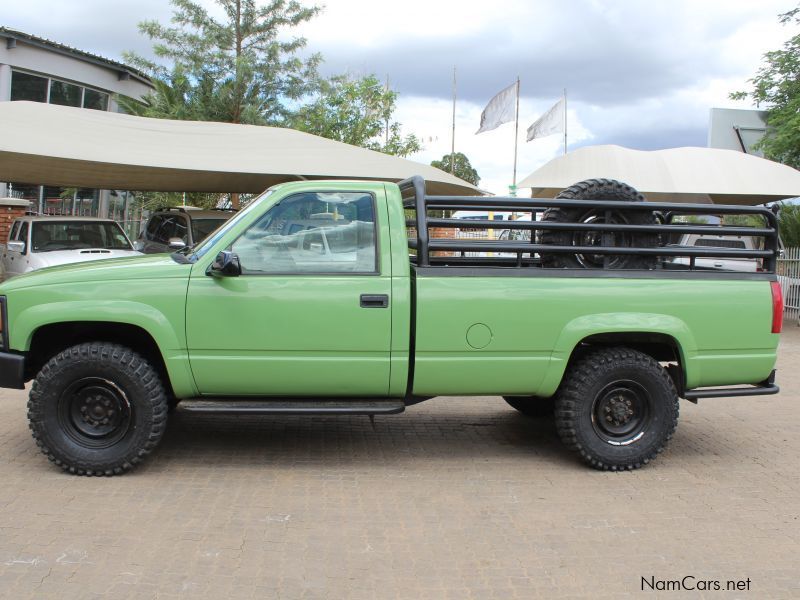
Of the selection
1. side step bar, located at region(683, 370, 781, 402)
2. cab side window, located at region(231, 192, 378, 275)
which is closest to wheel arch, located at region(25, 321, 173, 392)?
cab side window, located at region(231, 192, 378, 275)

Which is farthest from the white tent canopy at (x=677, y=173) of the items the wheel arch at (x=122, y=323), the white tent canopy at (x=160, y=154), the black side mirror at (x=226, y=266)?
the wheel arch at (x=122, y=323)

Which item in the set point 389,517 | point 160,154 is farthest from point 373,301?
point 160,154

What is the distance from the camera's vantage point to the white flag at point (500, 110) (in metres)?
25.1

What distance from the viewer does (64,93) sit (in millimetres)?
20172

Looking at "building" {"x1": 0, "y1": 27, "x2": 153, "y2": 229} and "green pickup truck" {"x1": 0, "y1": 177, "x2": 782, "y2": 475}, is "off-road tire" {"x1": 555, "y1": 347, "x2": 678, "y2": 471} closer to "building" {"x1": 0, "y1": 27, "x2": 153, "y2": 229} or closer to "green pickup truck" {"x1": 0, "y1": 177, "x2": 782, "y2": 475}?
"green pickup truck" {"x1": 0, "y1": 177, "x2": 782, "y2": 475}

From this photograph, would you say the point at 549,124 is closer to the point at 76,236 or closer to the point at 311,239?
the point at 76,236

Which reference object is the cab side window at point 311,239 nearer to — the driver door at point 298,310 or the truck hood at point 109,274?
the driver door at point 298,310

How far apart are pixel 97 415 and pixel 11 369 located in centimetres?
61

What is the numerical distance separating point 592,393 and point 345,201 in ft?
7.11

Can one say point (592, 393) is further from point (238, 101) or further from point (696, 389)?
point (238, 101)

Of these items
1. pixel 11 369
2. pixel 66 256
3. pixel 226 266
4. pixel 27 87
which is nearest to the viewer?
pixel 226 266

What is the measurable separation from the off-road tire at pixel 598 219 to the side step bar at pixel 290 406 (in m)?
1.69

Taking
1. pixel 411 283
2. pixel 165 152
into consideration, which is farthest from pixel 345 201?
pixel 165 152

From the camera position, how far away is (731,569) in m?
3.90
